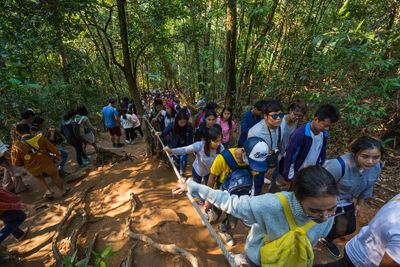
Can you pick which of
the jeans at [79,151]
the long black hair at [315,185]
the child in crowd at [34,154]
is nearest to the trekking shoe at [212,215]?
the long black hair at [315,185]

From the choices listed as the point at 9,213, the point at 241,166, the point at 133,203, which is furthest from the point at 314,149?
the point at 9,213

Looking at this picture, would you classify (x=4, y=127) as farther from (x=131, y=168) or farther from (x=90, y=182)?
(x=131, y=168)

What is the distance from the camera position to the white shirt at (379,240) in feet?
3.54

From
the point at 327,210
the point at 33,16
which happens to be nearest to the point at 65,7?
the point at 33,16

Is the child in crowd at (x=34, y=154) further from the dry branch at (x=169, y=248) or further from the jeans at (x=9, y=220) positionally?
the dry branch at (x=169, y=248)

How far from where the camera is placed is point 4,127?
17.3ft

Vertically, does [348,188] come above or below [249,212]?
below

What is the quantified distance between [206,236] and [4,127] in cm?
664

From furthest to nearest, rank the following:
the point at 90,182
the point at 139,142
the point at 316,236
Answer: the point at 139,142, the point at 90,182, the point at 316,236

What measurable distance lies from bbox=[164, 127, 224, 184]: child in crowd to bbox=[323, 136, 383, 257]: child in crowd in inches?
57.9

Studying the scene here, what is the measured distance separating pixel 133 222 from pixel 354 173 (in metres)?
3.11

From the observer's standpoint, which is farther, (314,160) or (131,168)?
(131,168)

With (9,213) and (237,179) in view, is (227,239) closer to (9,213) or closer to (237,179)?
(237,179)

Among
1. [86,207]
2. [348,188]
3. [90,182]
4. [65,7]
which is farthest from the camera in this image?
[90,182]
